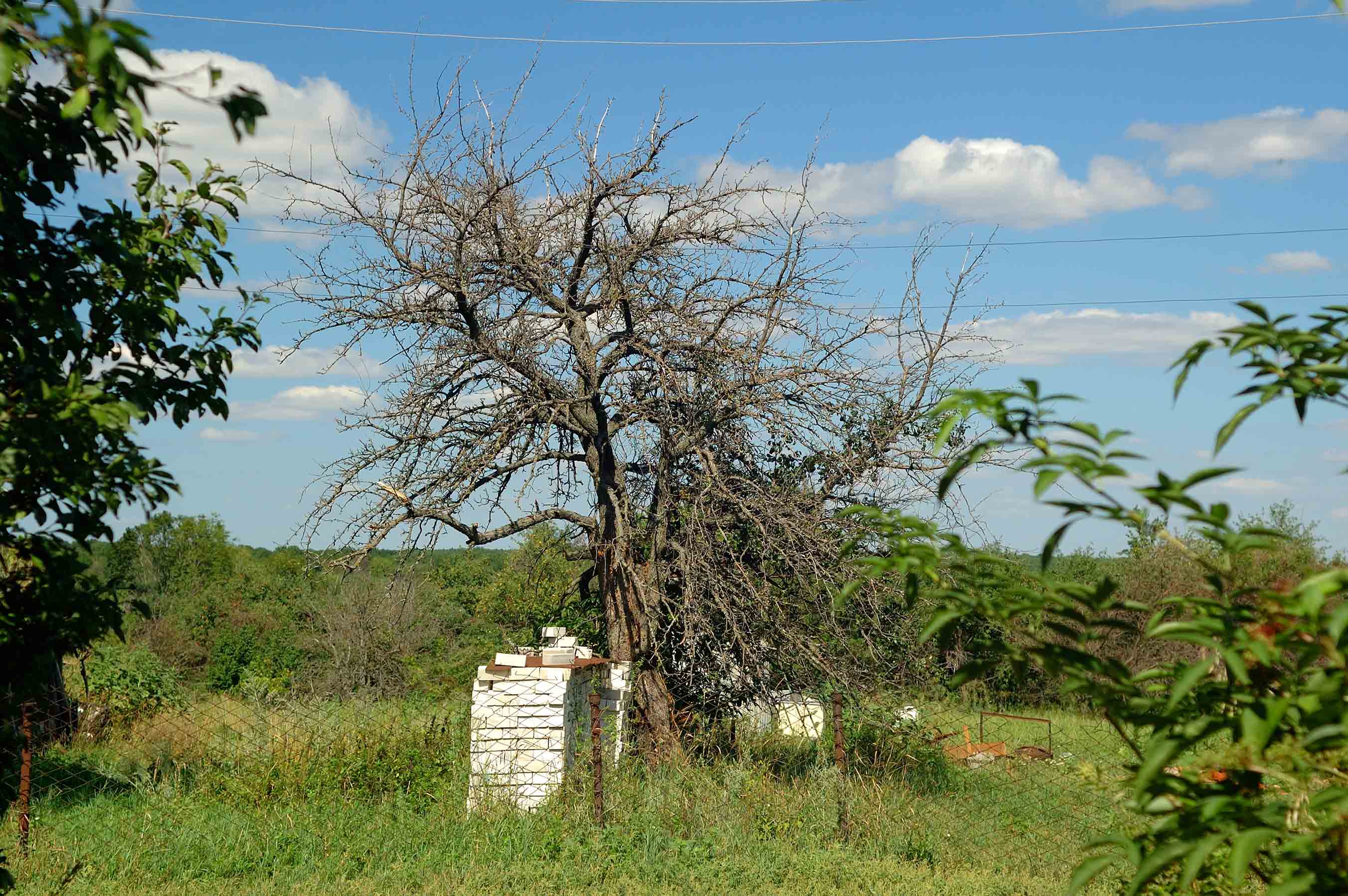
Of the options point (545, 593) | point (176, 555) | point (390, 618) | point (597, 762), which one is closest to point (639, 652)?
point (597, 762)

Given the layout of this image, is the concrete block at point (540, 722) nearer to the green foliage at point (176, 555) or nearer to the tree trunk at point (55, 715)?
the tree trunk at point (55, 715)

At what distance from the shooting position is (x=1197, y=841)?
1.73 m

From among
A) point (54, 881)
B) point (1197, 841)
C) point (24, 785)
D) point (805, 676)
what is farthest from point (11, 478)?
point (805, 676)

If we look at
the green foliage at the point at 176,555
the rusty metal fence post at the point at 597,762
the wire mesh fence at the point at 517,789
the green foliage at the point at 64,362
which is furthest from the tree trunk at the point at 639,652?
the green foliage at the point at 176,555

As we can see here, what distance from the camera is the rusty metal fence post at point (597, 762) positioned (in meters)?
7.87

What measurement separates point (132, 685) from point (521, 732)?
25.6 ft

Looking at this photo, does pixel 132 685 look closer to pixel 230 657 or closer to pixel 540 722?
pixel 540 722

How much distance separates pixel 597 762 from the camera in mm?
7934

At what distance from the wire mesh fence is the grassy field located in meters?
0.02

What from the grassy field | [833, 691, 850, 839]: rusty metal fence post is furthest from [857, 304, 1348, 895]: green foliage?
[833, 691, 850, 839]: rusty metal fence post

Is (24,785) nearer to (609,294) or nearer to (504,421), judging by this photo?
(504,421)

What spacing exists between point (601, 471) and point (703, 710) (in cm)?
262

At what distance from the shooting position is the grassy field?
22.6 ft

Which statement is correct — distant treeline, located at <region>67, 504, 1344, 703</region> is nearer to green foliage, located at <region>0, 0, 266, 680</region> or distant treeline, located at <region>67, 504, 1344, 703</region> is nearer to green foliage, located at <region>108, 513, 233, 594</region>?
green foliage, located at <region>108, 513, 233, 594</region>
